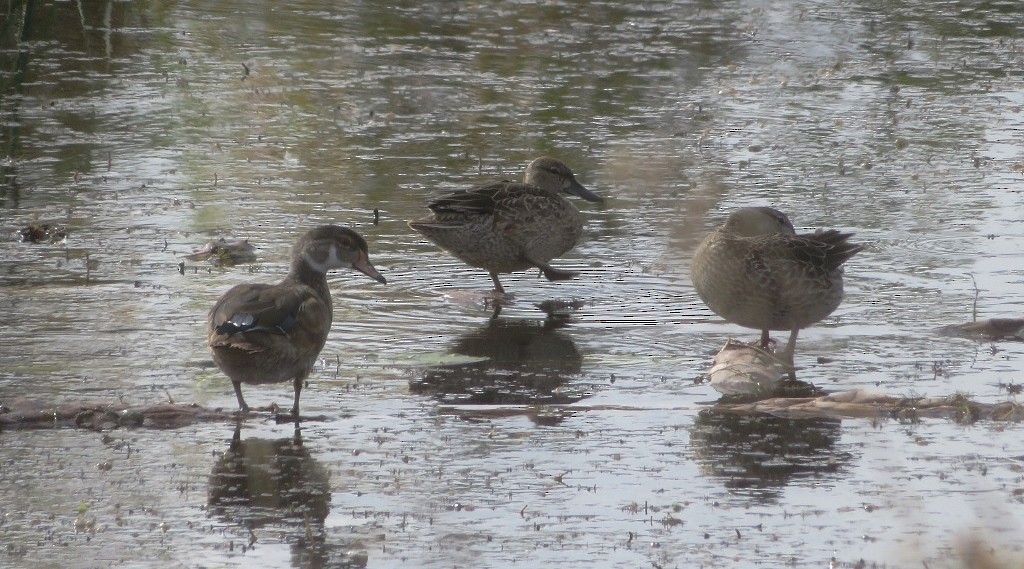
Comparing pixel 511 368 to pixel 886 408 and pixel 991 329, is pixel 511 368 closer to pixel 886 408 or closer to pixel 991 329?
pixel 886 408

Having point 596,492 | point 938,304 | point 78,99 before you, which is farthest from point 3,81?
point 596,492

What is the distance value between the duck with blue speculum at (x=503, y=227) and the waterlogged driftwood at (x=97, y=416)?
299 cm

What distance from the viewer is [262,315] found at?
Answer: 703cm

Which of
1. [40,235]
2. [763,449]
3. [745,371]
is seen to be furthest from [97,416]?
[40,235]

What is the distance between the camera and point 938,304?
29.2 feet

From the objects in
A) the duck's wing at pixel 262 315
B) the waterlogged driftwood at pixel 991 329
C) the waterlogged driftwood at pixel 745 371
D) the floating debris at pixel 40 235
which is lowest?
the floating debris at pixel 40 235

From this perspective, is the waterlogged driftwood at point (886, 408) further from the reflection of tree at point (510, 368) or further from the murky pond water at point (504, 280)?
the reflection of tree at point (510, 368)

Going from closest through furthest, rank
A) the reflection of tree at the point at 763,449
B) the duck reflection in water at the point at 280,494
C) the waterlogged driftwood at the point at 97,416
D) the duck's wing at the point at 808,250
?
the duck reflection in water at the point at 280,494 < the reflection of tree at the point at 763,449 < the waterlogged driftwood at the point at 97,416 < the duck's wing at the point at 808,250

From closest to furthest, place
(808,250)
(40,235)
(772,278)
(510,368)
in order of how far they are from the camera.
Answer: (510,368), (772,278), (808,250), (40,235)

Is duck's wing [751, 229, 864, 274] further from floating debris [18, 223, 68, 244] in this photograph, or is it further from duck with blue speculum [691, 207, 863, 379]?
floating debris [18, 223, 68, 244]

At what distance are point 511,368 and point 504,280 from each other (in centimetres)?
248

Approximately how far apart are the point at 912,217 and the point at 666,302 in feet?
8.69

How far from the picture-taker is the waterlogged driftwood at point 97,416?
267 inches

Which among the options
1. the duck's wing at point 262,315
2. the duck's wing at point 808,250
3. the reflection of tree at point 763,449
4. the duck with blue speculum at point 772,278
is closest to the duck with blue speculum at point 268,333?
the duck's wing at point 262,315
